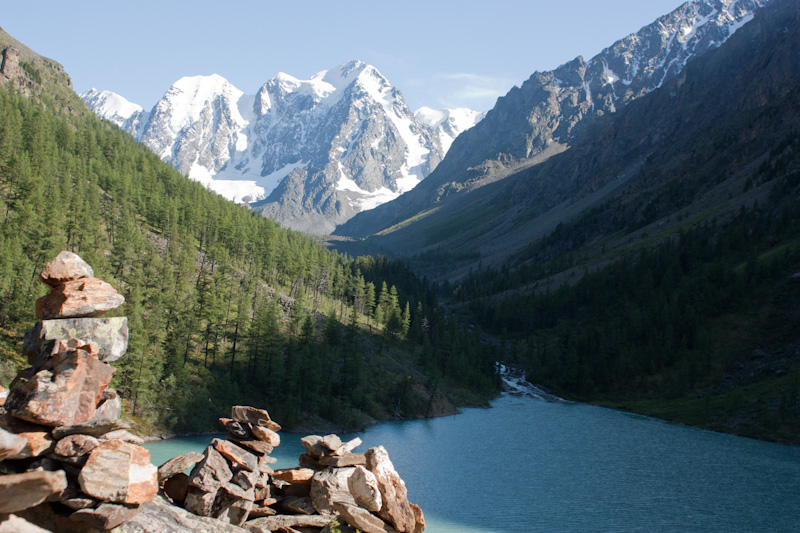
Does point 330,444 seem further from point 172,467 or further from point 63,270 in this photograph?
point 63,270

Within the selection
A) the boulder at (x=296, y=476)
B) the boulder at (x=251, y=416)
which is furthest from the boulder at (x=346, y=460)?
the boulder at (x=251, y=416)

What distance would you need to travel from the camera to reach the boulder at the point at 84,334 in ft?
55.0

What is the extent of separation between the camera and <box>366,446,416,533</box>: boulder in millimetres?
19594

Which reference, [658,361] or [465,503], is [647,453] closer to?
[465,503]

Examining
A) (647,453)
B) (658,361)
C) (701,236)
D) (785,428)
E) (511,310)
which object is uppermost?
(701,236)

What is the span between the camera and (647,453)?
73938 mm

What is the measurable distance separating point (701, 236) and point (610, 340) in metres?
61.4

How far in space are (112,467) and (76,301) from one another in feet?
19.6

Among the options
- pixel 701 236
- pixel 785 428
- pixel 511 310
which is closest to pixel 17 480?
pixel 785 428

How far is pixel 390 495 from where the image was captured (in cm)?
1989

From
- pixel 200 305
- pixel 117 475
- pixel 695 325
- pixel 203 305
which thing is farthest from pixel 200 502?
pixel 695 325

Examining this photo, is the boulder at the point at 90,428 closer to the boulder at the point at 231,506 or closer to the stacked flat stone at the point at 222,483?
the stacked flat stone at the point at 222,483

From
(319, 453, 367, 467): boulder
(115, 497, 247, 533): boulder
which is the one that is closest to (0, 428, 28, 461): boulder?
(115, 497, 247, 533): boulder

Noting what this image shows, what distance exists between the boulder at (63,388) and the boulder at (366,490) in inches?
359
